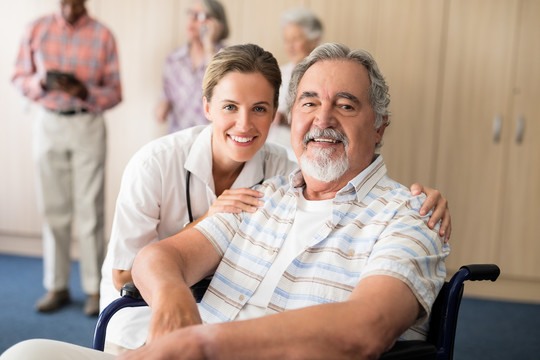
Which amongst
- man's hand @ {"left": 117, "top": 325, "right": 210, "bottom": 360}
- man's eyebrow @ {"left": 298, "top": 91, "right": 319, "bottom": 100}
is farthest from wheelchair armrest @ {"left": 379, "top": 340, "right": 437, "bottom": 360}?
man's eyebrow @ {"left": 298, "top": 91, "right": 319, "bottom": 100}

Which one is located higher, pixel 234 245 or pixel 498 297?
pixel 234 245

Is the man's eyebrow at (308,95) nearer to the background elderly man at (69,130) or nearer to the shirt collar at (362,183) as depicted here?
the shirt collar at (362,183)

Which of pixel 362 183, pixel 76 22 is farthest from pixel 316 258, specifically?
pixel 76 22

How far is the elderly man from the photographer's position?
1.11 m

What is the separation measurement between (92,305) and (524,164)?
270 cm

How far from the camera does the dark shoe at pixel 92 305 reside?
3.05m

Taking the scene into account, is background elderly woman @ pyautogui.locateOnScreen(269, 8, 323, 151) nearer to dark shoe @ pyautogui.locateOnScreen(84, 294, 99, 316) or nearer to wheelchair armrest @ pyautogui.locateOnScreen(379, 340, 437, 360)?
dark shoe @ pyautogui.locateOnScreen(84, 294, 99, 316)

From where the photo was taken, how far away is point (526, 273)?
11.9 feet

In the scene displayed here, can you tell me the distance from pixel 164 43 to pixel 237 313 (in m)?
2.77

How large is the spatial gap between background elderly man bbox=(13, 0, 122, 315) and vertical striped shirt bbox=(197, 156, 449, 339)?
6.08 feet

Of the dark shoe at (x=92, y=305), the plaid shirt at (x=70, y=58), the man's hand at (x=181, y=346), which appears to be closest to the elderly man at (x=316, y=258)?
the man's hand at (x=181, y=346)

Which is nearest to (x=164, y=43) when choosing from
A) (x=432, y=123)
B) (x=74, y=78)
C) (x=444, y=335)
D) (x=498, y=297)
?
(x=74, y=78)

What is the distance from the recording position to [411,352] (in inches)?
43.5

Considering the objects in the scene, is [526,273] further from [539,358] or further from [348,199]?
[348,199]
